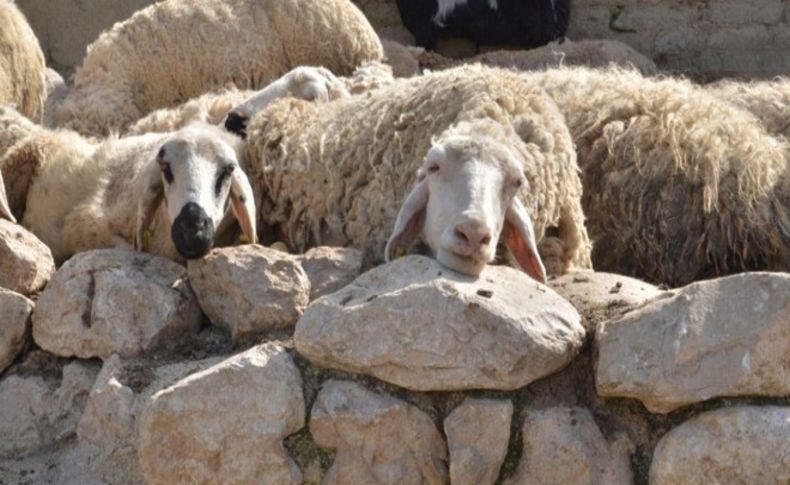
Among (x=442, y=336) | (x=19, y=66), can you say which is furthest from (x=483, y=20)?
(x=442, y=336)

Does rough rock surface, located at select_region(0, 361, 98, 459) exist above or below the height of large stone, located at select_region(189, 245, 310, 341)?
below

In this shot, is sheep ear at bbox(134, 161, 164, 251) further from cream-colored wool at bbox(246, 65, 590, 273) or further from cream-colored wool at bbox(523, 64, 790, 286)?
cream-colored wool at bbox(523, 64, 790, 286)

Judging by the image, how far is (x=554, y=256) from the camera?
4875 mm

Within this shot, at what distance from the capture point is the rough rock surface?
4.41m

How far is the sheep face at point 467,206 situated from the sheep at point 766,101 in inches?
80.3

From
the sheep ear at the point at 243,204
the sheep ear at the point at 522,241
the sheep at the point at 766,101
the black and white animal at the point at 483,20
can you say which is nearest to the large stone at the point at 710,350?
Answer: the sheep ear at the point at 522,241

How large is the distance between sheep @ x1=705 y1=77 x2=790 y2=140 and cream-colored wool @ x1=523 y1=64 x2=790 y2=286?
0.39m

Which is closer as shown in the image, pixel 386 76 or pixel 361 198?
pixel 361 198

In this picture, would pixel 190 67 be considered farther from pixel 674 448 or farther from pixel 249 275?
pixel 674 448

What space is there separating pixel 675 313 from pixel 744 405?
11.5 inches

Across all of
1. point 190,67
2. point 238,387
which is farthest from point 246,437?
point 190,67

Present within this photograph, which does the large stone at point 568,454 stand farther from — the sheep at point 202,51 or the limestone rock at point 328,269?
the sheep at point 202,51

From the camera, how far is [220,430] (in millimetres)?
3887

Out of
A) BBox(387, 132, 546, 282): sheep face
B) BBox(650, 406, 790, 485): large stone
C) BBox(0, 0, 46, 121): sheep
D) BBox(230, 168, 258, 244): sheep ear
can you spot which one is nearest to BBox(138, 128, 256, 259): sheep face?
BBox(230, 168, 258, 244): sheep ear
